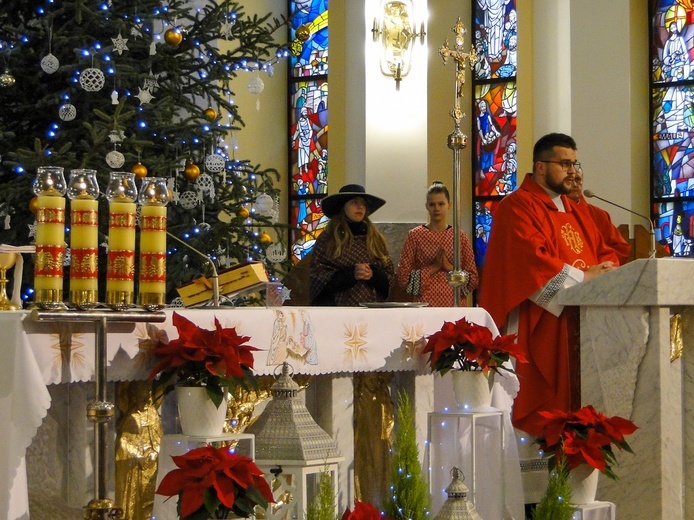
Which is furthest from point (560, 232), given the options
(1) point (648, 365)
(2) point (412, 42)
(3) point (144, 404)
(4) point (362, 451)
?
(2) point (412, 42)

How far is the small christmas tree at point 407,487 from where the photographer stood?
3.91 metres

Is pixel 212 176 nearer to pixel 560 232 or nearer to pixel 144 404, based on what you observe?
pixel 560 232

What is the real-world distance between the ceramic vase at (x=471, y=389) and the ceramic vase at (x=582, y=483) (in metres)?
0.43

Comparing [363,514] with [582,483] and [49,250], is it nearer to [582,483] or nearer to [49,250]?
[49,250]

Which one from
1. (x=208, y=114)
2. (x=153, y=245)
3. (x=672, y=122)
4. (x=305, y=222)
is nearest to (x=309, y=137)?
(x=305, y=222)

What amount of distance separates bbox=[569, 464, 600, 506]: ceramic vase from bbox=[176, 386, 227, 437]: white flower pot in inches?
56.1

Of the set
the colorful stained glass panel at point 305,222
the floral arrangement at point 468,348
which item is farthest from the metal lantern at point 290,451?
the colorful stained glass panel at point 305,222

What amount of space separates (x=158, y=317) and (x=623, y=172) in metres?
6.41

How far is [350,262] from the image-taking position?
6270 millimetres

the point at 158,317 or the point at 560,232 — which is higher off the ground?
the point at 560,232

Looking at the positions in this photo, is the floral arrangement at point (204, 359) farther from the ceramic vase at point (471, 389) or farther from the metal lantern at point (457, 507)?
the ceramic vase at point (471, 389)

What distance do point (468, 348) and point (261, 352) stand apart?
82cm

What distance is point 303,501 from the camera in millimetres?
3740

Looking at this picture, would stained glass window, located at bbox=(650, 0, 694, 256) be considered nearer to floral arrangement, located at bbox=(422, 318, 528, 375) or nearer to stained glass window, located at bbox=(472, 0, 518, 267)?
stained glass window, located at bbox=(472, 0, 518, 267)
